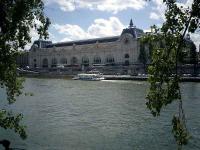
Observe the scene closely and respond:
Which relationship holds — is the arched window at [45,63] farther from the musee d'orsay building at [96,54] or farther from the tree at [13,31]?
the tree at [13,31]

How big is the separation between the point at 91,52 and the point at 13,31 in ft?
437

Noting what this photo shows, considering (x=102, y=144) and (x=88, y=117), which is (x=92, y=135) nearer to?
(x=102, y=144)

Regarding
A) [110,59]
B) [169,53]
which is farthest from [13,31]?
[110,59]

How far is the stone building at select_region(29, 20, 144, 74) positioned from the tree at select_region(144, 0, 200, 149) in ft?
348

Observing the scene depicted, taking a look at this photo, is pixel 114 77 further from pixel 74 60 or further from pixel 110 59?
pixel 74 60

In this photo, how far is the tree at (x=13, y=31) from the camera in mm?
8812

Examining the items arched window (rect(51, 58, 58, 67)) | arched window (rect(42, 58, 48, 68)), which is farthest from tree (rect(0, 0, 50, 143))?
arched window (rect(42, 58, 48, 68))

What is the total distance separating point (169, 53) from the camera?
741cm

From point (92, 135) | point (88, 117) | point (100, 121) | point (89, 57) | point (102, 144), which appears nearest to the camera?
point (102, 144)

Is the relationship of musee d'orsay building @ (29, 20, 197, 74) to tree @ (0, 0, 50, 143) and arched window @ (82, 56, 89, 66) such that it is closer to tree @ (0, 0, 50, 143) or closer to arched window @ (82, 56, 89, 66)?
arched window @ (82, 56, 89, 66)

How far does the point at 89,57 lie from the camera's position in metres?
144

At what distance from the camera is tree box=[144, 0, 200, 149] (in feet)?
23.5

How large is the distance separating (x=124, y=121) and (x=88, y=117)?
3535 millimetres

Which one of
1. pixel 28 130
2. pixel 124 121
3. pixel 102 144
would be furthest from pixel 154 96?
pixel 124 121
